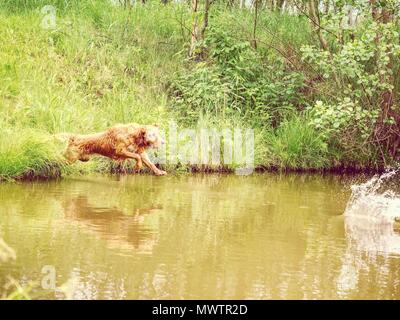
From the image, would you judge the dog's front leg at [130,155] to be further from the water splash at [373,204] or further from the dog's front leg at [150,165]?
the water splash at [373,204]

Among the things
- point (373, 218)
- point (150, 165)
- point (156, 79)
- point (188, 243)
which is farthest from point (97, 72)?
point (188, 243)

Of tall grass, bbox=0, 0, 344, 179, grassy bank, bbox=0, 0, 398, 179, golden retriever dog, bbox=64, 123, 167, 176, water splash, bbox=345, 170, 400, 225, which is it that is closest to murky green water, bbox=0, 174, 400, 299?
water splash, bbox=345, 170, 400, 225

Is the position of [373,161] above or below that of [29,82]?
below

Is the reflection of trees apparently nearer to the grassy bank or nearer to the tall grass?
the tall grass

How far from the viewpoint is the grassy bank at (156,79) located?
1223 cm

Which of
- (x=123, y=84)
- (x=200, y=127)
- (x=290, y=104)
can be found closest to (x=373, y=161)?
(x=290, y=104)

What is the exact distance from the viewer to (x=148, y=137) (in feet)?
33.6

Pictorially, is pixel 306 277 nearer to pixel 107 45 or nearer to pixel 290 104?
pixel 290 104

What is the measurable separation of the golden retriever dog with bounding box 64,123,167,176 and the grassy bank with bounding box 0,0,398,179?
0.26 metres

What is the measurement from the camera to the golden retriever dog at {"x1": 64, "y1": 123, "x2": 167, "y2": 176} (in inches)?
405

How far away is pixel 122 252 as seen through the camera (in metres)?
6.46

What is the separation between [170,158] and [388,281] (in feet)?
20.0

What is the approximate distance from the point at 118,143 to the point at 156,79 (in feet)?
13.6

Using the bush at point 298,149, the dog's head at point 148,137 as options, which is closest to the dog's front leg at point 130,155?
the dog's head at point 148,137
